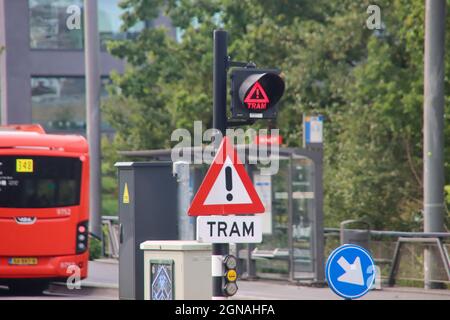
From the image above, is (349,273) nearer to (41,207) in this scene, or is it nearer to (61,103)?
(41,207)

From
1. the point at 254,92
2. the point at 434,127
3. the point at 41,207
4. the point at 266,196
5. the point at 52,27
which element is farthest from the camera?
the point at 52,27

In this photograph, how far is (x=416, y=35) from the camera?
2298cm

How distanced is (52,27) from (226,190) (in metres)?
44.8

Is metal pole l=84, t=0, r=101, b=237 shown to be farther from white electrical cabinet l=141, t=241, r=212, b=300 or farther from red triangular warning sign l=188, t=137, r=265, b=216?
red triangular warning sign l=188, t=137, r=265, b=216

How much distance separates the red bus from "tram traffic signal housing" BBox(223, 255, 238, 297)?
30.9 feet

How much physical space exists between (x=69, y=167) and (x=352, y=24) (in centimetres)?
947

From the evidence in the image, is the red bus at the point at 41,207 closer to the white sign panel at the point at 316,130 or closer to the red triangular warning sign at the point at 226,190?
the white sign panel at the point at 316,130

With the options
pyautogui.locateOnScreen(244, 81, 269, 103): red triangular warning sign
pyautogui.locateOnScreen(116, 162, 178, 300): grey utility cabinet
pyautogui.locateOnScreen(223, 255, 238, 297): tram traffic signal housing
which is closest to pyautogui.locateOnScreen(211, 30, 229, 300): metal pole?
pyautogui.locateOnScreen(223, 255, 238, 297): tram traffic signal housing

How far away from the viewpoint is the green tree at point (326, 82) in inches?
990

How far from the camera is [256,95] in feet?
37.6

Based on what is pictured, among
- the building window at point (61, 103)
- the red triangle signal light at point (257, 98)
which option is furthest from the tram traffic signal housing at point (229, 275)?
the building window at point (61, 103)

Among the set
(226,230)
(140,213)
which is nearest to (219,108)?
(226,230)

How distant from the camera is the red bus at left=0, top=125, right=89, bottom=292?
20.1 m
